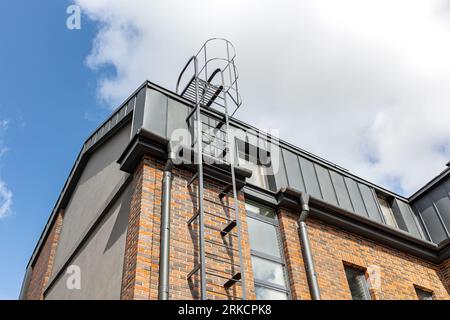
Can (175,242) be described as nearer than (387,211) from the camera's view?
Yes

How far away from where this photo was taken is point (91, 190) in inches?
424

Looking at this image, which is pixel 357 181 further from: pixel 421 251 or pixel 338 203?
pixel 421 251

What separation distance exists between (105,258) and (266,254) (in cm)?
304

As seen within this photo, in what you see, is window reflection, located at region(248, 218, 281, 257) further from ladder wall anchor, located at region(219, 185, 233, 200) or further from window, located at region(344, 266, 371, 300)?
window, located at region(344, 266, 371, 300)

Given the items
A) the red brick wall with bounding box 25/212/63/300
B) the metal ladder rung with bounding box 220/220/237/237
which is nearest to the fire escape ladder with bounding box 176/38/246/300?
the metal ladder rung with bounding box 220/220/237/237

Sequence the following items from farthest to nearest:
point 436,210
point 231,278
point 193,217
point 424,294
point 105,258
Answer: point 436,210 → point 424,294 → point 105,258 → point 193,217 → point 231,278

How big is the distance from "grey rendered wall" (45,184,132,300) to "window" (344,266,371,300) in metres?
4.94

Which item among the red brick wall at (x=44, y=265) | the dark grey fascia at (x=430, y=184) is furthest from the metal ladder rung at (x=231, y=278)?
the dark grey fascia at (x=430, y=184)

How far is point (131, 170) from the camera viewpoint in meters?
8.48

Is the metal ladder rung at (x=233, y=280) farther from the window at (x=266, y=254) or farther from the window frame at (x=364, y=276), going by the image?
the window frame at (x=364, y=276)

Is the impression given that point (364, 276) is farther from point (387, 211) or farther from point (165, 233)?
point (165, 233)

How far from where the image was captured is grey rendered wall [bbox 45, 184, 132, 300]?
7594 millimetres

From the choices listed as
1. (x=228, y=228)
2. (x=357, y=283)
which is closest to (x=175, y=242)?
(x=228, y=228)
